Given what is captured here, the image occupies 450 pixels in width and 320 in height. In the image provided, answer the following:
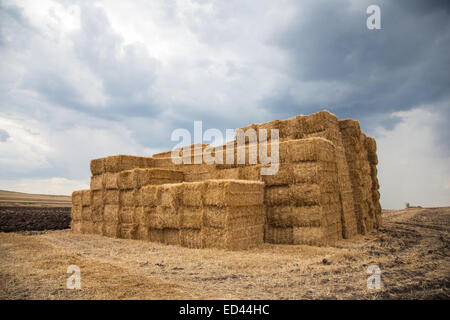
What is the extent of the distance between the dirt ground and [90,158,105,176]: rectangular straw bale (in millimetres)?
7712

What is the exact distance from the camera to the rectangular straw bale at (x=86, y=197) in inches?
647

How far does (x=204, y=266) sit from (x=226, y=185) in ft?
9.02

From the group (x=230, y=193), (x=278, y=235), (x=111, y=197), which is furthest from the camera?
(x=111, y=197)

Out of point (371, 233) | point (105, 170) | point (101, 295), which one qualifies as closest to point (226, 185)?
point (101, 295)

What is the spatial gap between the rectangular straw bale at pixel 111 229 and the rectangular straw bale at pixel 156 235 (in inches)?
109

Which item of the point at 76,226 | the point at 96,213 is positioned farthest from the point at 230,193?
the point at 76,226

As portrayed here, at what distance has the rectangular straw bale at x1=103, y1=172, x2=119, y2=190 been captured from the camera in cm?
1431

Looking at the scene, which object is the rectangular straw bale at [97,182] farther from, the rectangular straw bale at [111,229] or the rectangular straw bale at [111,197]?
the rectangular straw bale at [111,229]

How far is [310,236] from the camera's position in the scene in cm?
923

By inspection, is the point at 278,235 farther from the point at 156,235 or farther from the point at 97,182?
the point at 97,182

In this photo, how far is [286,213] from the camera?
387 inches

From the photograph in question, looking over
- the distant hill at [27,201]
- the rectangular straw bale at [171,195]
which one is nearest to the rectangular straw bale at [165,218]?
the rectangular straw bale at [171,195]

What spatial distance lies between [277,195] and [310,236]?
175 cm
